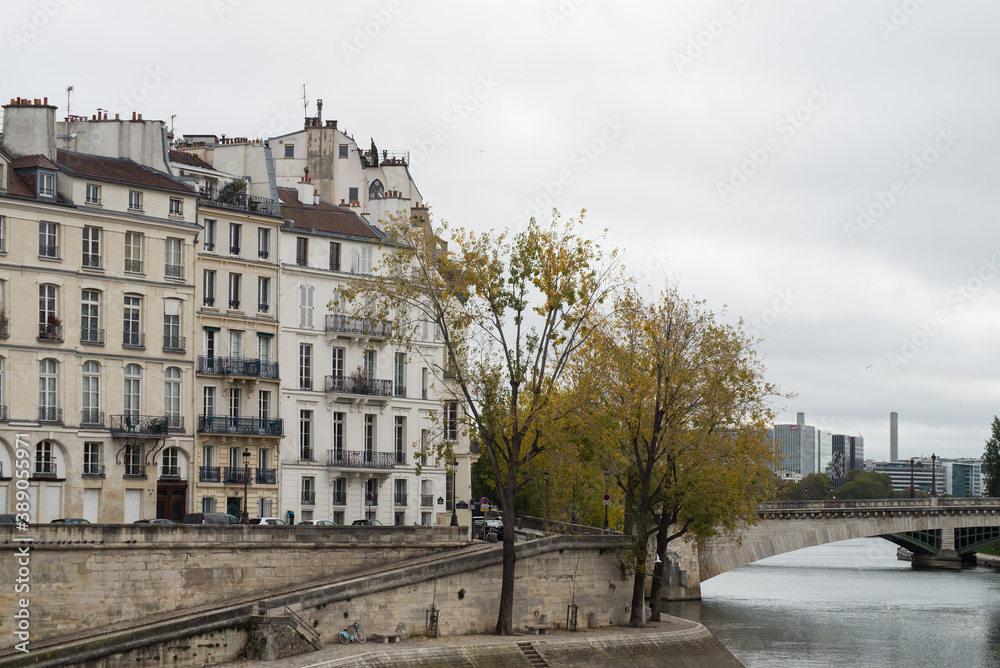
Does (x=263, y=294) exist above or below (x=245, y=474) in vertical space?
above

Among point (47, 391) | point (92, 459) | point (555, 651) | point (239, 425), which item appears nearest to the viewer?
point (555, 651)

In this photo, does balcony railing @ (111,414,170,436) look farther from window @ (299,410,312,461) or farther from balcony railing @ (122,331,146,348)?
window @ (299,410,312,461)

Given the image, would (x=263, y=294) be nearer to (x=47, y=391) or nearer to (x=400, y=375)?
(x=400, y=375)

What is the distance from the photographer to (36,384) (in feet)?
189

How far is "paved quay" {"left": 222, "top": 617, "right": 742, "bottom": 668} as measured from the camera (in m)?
43.5

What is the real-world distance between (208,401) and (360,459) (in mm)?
9791

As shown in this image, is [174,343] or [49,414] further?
[174,343]

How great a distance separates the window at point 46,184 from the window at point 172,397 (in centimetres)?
970

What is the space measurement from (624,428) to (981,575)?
6908cm

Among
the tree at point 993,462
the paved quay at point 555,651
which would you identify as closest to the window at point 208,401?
the paved quay at point 555,651

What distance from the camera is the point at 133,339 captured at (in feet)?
203

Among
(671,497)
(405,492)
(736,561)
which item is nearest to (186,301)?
(405,492)

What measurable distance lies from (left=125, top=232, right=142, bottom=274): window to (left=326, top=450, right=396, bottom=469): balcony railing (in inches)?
595

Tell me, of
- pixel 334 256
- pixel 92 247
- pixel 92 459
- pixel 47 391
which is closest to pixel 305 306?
pixel 334 256
